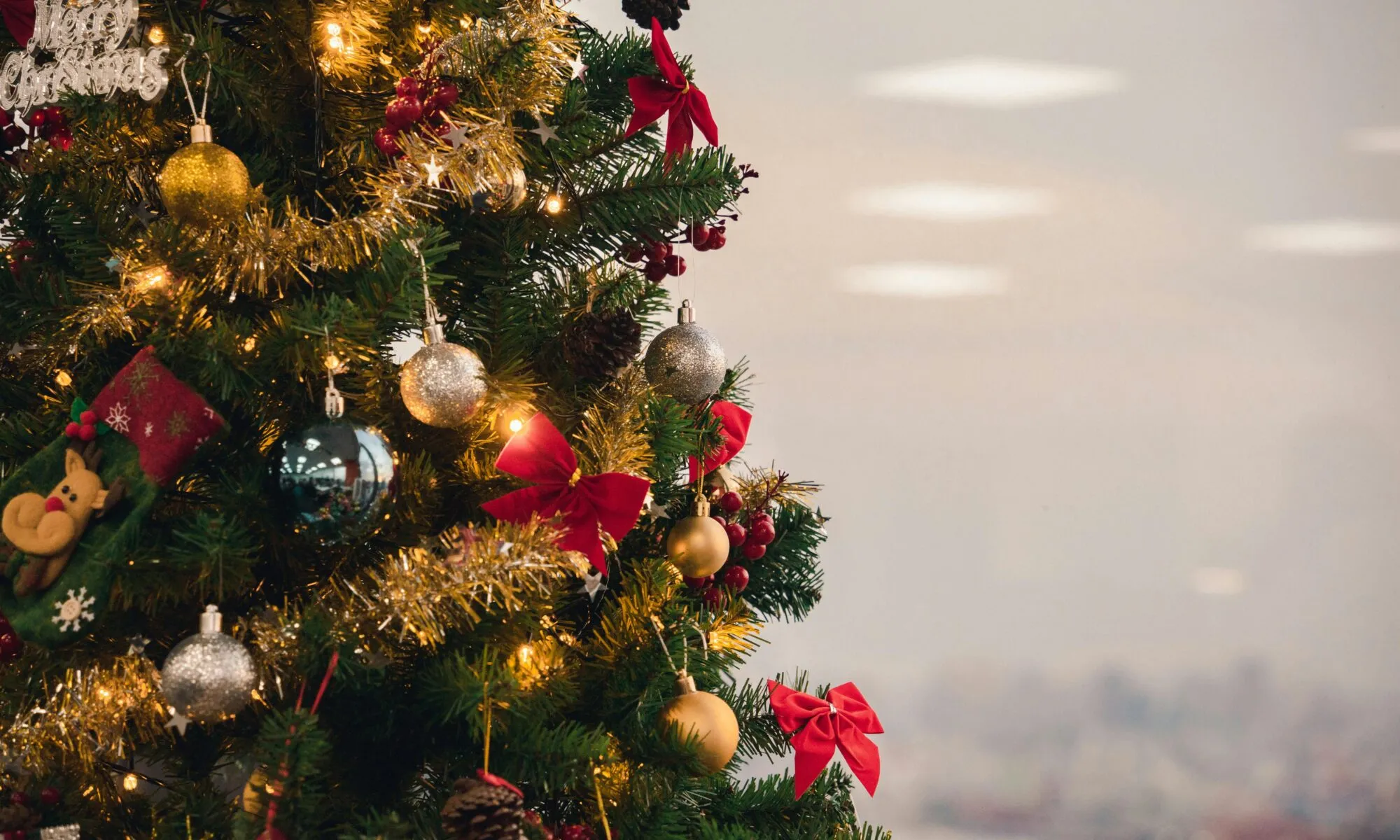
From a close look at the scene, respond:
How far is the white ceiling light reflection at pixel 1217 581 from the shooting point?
1.53 m

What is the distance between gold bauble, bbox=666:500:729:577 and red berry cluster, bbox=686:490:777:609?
46 mm

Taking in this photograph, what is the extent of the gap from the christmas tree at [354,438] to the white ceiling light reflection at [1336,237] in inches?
40.8

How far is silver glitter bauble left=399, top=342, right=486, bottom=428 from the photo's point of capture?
69 centimetres

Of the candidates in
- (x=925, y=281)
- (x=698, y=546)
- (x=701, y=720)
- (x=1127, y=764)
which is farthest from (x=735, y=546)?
(x=1127, y=764)

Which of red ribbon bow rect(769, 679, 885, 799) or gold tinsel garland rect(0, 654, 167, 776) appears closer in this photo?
gold tinsel garland rect(0, 654, 167, 776)

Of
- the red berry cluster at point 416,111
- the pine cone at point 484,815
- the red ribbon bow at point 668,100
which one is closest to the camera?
the pine cone at point 484,815

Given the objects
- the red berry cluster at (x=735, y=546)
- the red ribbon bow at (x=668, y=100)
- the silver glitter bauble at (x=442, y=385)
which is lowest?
the silver glitter bauble at (x=442, y=385)

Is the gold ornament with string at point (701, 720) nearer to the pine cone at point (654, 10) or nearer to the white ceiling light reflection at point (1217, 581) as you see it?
the pine cone at point (654, 10)

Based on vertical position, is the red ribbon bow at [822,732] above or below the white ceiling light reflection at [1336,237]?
below

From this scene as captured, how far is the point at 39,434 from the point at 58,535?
105 millimetres

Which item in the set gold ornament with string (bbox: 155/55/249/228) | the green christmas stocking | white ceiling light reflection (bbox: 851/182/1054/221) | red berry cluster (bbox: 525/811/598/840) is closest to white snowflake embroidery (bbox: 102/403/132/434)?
the green christmas stocking

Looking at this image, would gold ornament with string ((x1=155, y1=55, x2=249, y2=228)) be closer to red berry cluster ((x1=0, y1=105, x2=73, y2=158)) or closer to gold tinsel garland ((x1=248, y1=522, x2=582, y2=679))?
red berry cluster ((x1=0, y1=105, x2=73, y2=158))

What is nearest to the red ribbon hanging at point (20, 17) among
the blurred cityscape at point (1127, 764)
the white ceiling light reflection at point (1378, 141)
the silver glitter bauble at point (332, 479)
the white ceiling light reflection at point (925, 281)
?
the silver glitter bauble at point (332, 479)

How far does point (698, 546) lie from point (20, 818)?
46cm
